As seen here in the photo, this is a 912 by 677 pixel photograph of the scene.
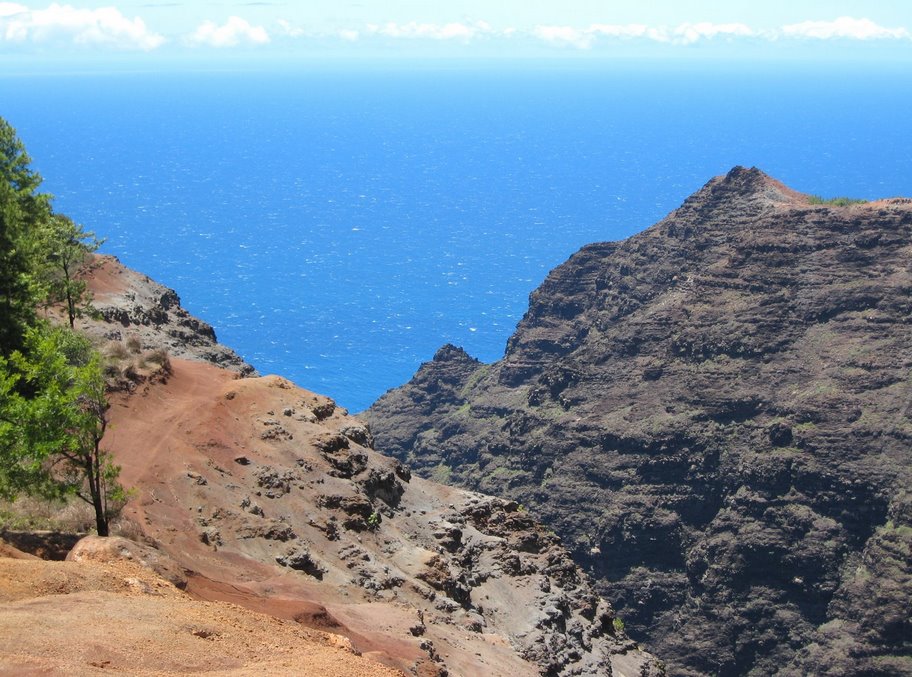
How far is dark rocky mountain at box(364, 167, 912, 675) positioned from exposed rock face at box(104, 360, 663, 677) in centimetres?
2325

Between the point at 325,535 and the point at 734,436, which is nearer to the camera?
the point at 325,535

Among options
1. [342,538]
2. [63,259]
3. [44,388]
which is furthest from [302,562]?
[63,259]

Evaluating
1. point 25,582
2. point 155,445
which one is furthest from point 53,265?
point 25,582

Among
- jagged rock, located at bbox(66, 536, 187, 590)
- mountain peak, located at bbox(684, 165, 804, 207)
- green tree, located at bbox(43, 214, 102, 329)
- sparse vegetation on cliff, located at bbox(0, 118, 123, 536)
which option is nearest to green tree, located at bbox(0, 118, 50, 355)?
sparse vegetation on cliff, located at bbox(0, 118, 123, 536)

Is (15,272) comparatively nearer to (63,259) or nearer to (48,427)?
(63,259)

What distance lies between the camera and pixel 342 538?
41.5m

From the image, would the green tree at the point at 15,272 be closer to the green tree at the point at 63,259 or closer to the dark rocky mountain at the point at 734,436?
the green tree at the point at 63,259

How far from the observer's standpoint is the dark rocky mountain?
6862 cm

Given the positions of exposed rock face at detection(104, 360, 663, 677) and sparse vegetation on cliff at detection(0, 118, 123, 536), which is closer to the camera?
sparse vegetation on cliff at detection(0, 118, 123, 536)

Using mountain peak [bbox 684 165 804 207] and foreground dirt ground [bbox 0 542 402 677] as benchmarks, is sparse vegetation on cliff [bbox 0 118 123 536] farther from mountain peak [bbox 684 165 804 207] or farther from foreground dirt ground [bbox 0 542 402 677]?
mountain peak [bbox 684 165 804 207]

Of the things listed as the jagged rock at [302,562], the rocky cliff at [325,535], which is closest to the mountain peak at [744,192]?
the rocky cliff at [325,535]

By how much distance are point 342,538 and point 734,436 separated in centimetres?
4238

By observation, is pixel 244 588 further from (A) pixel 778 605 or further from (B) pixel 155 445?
(A) pixel 778 605

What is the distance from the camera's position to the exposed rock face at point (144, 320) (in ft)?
176
